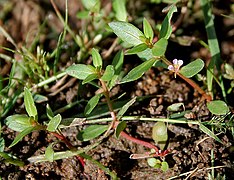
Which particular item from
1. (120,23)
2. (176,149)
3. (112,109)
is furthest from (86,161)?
(120,23)

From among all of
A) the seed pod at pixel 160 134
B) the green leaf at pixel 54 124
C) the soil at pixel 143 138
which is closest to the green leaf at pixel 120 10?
the soil at pixel 143 138

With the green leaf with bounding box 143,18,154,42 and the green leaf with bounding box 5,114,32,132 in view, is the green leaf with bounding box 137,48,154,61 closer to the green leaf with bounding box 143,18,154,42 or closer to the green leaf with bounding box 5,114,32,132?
the green leaf with bounding box 143,18,154,42

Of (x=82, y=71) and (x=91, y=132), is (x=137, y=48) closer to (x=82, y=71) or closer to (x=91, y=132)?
(x=82, y=71)

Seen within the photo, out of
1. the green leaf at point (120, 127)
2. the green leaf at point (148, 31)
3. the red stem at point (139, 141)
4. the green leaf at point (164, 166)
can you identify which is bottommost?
the green leaf at point (164, 166)

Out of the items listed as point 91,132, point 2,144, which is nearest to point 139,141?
point 91,132

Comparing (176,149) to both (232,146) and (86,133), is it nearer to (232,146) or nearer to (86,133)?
(232,146)

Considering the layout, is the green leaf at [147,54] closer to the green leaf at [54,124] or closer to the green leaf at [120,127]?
the green leaf at [120,127]
